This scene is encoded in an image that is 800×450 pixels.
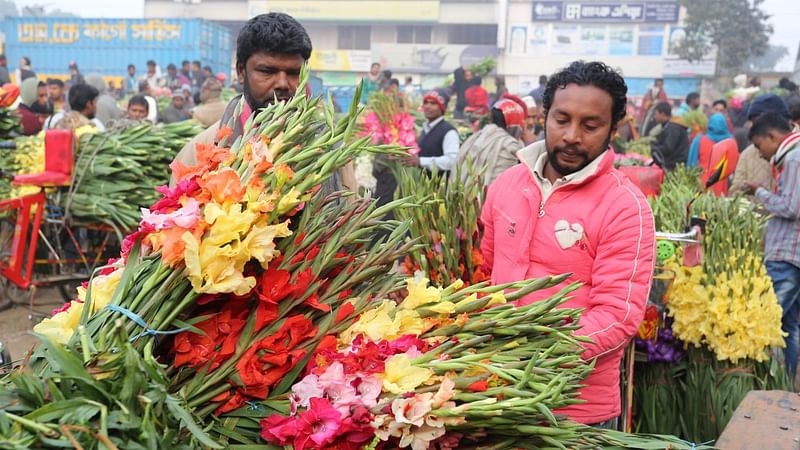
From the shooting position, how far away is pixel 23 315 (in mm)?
6254

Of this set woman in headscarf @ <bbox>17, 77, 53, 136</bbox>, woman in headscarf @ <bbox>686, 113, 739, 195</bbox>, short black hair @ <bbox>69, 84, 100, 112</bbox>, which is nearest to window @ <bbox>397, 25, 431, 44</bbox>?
woman in headscarf @ <bbox>686, 113, 739, 195</bbox>

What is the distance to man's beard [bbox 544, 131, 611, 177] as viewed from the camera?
216 cm

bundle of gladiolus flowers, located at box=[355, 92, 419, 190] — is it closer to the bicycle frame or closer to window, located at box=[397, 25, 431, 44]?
the bicycle frame

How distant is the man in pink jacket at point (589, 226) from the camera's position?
2031 millimetres

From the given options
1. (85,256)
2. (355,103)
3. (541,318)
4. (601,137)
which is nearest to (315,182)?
(355,103)

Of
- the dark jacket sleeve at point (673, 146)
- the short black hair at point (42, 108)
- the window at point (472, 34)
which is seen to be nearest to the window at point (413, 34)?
A: the window at point (472, 34)

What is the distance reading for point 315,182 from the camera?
1610mm

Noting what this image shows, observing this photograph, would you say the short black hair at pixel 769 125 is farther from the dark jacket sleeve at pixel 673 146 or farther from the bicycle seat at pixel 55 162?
the bicycle seat at pixel 55 162

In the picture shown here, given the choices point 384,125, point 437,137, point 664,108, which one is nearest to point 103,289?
point 437,137

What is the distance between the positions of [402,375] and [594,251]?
88 cm

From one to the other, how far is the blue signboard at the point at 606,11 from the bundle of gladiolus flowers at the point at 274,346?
42310 millimetres

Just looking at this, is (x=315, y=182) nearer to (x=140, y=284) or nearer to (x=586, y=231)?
(x=140, y=284)

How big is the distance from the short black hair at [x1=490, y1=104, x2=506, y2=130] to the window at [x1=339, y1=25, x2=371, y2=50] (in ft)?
133

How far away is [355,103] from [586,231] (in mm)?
806
